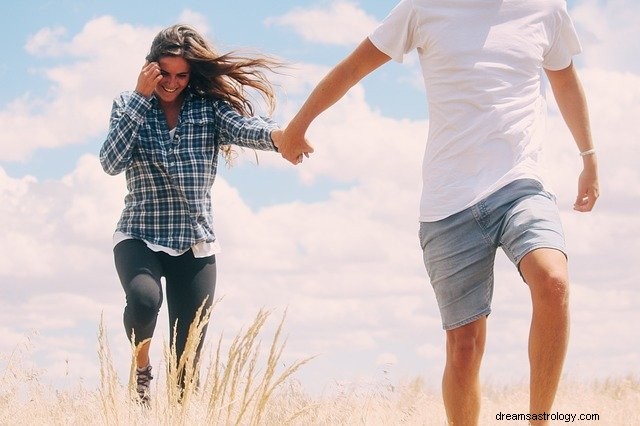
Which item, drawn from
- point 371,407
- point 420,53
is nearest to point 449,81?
point 420,53

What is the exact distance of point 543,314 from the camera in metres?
3.97

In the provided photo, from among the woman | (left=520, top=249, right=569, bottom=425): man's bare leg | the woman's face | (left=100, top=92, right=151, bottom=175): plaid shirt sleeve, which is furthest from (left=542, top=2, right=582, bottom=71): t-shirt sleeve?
(left=100, top=92, right=151, bottom=175): plaid shirt sleeve

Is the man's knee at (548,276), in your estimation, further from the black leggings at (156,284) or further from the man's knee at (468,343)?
the black leggings at (156,284)

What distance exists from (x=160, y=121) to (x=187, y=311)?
1.21 metres

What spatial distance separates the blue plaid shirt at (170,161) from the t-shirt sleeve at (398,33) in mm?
1432

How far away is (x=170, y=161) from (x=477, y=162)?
2235 mm

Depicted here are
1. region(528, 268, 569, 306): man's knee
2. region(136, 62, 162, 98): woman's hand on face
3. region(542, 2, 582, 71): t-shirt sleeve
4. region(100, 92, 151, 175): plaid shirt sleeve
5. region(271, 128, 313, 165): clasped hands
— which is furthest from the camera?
region(136, 62, 162, 98): woman's hand on face

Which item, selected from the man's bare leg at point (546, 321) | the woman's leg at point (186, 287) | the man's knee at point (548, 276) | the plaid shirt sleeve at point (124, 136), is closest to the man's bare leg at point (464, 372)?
the man's bare leg at point (546, 321)

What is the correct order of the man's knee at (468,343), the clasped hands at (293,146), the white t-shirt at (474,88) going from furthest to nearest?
1. the clasped hands at (293,146)
2. the man's knee at (468,343)
3. the white t-shirt at (474,88)

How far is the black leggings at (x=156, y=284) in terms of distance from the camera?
5.48 metres

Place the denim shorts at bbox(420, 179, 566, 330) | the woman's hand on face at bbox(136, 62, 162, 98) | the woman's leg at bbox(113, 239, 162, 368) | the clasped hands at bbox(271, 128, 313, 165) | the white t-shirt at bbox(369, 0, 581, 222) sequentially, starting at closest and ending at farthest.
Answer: the denim shorts at bbox(420, 179, 566, 330)
the white t-shirt at bbox(369, 0, 581, 222)
the clasped hands at bbox(271, 128, 313, 165)
the woman's leg at bbox(113, 239, 162, 368)
the woman's hand on face at bbox(136, 62, 162, 98)

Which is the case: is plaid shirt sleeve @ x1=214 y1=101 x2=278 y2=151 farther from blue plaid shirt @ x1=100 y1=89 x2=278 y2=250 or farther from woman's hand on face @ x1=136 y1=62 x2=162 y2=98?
woman's hand on face @ x1=136 y1=62 x2=162 y2=98

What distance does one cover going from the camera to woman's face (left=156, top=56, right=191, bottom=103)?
5887mm

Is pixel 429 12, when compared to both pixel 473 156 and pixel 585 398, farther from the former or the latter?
pixel 585 398
